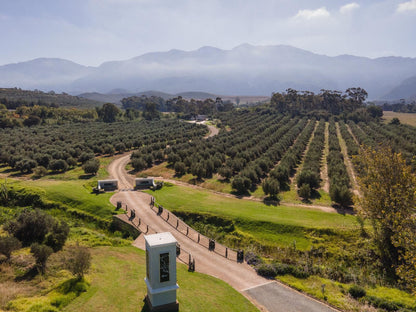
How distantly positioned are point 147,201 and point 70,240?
607 inches

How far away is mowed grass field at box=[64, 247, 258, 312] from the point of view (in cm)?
1780

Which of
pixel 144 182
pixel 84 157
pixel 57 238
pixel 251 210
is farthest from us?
pixel 84 157

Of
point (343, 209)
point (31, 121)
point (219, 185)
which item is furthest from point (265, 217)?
point (31, 121)

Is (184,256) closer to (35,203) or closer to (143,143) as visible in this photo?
(35,203)

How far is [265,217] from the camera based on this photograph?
38.4 metres

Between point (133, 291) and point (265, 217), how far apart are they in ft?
77.7

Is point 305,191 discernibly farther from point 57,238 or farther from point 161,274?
point 57,238

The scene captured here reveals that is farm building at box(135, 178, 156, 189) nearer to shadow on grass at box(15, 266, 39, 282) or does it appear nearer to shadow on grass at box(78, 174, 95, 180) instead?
shadow on grass at box(78, 174, 95, 180)

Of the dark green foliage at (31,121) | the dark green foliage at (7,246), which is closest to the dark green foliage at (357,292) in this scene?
the dark green foliage at (7,246)

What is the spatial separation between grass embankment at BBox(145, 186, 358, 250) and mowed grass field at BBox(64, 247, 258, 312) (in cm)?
1342

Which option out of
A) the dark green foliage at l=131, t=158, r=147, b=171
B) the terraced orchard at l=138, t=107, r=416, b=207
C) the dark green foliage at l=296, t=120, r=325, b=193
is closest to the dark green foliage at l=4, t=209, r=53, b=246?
the terraced orchard at l=138, t=107, r=416, b=207

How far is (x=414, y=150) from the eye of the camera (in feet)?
253

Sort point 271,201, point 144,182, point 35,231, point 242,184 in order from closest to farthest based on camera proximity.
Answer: point 35,231
point 271,201
point 144,182
point 242,184

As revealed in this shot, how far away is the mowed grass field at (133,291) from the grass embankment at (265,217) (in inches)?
528
